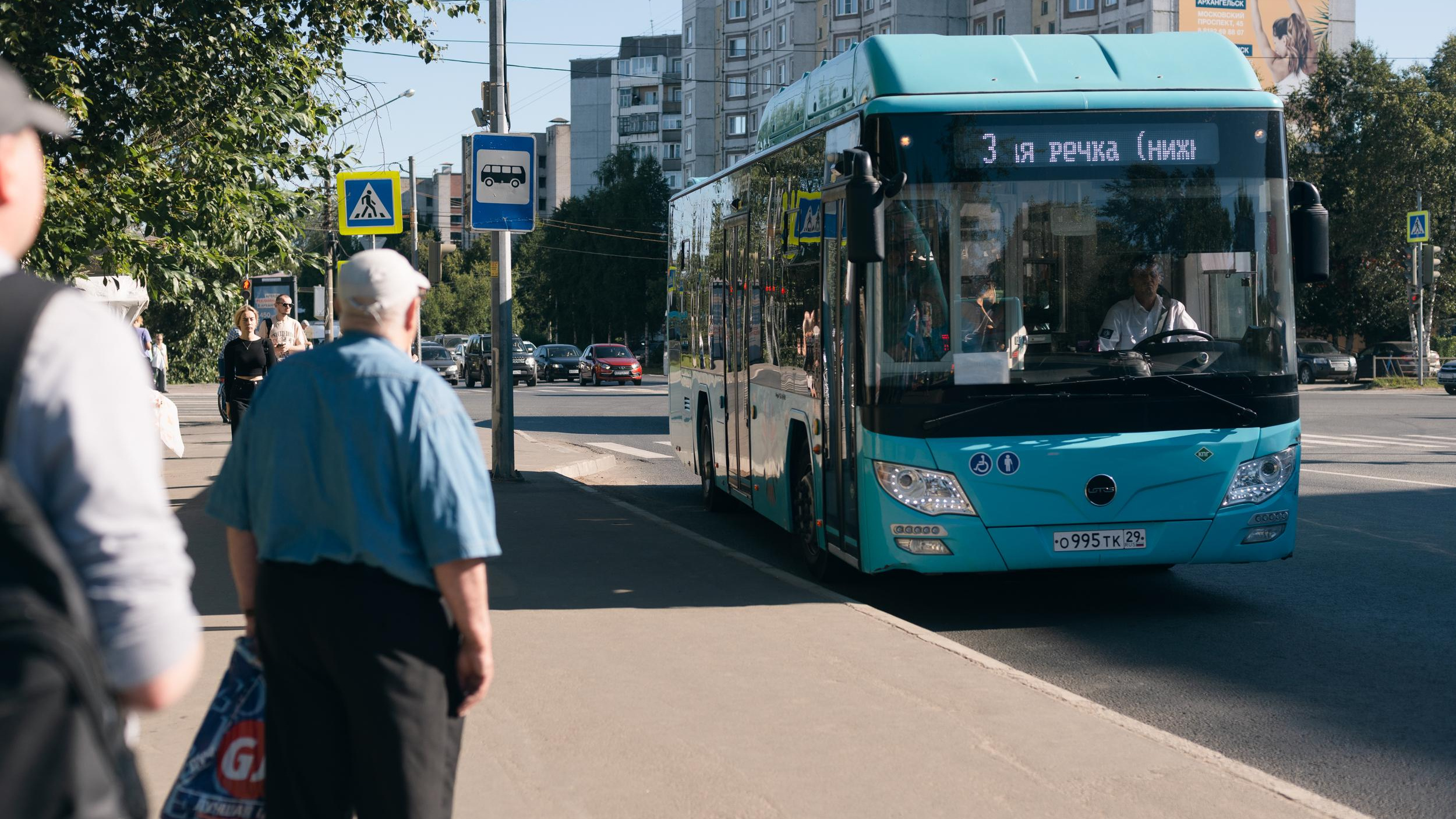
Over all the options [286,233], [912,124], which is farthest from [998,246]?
[286,233]

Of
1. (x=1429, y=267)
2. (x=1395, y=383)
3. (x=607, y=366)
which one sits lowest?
(x=1395, y=383)

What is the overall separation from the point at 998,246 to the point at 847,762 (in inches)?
152

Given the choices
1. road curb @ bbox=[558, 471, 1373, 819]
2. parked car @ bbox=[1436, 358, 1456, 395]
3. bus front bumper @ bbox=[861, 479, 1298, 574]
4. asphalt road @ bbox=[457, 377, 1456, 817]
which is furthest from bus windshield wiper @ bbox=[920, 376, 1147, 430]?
parked car @ bbox=[1436, 358, 1456, 395]

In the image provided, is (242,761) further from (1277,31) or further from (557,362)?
(1277,31)

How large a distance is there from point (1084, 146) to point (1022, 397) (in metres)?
1.45

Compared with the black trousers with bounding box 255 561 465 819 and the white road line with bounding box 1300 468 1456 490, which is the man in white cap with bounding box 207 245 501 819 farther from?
the white road line with bounding box 1300 468 1456 490

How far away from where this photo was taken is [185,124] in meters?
12.8

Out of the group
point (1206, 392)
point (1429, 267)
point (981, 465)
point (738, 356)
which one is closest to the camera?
point (981, 465)

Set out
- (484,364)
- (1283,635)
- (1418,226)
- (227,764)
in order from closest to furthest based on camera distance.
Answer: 1. (227,764)
2. (1283,635)
3. (1418,226)
4. (484,364)

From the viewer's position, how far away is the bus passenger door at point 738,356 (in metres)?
11.8

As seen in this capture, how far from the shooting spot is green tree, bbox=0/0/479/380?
11359mm

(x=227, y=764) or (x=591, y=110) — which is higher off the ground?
(x=591, y=110)

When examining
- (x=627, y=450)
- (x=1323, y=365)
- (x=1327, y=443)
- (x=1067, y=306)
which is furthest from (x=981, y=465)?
(x=1323, y=365)

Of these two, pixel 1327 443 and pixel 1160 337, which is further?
pixel 1327 443
